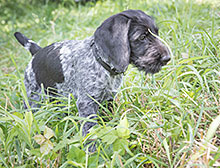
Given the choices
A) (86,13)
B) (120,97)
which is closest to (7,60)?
(86,13)

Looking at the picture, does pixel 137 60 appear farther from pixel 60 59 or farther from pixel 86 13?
pixel 86 13

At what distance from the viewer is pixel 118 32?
2.63m

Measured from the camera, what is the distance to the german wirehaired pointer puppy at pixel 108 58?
264 centimetres

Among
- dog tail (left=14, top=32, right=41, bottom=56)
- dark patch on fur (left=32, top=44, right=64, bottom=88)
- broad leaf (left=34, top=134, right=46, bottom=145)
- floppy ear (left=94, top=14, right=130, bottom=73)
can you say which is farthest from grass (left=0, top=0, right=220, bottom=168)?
dog tail (left=14, top=32, right=41, bottom=56)

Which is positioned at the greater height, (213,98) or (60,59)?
(60,59)

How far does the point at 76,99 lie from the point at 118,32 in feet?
3.25

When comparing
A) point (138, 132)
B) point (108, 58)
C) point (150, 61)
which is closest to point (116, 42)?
point (108, 58)

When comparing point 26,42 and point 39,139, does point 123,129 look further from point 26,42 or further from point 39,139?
point 26,42

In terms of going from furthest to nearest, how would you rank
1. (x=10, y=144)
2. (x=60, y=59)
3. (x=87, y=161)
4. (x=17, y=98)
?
1. (x=17, y=98)
2. (x=60, y=59)
3. (x=10, y=144)
4. (x=87, y=161)

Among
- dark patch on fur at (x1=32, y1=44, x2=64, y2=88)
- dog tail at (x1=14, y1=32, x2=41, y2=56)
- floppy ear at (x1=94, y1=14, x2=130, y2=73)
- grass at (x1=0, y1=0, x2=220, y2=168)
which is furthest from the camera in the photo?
dog tail at (x1=14, y1=32, x2=41, y2=56)

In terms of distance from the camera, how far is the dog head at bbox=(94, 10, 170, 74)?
2625 millimetres

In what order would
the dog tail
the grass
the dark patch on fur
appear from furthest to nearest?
1. the dog tail
2. the dark patch on fur
3. the grass

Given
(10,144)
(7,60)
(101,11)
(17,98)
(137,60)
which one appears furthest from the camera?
(101,11)

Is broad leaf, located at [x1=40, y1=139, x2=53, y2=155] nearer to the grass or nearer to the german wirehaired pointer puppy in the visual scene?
the grass
